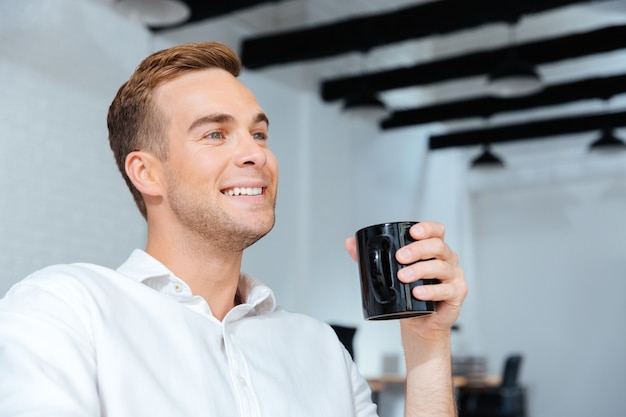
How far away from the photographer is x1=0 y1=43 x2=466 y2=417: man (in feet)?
3.12

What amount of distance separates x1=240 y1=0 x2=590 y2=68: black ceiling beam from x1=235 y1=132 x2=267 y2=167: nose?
13.1 feet

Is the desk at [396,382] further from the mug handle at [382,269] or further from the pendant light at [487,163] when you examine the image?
the mug handle at [382,269]

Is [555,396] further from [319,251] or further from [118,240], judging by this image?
[118,240]

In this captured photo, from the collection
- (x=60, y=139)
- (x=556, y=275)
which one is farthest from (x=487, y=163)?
(x=60, y=139)

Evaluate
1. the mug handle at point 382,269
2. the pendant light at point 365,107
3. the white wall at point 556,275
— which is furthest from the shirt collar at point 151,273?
the white wall at point 556,275

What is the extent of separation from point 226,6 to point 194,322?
3.99 metres

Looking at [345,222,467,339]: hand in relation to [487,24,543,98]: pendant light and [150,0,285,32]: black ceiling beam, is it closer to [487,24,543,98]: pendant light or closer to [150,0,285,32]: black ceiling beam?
[150,0,285,32]: black ceiling beam

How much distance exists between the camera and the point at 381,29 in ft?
18.0

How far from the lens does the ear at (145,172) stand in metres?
1.32

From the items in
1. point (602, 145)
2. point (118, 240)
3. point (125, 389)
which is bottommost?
point (125, 389)

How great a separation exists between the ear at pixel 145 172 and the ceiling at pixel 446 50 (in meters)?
3.61

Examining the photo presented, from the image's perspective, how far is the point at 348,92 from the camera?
6723 mm

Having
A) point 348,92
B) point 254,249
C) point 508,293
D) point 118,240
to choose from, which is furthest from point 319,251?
point 508,293

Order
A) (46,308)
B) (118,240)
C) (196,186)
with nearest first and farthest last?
1. (46,308)
2. (196,186)
3. (118,240)
